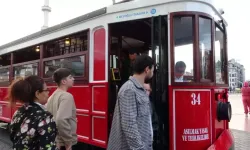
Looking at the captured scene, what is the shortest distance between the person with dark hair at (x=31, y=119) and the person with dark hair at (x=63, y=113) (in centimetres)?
78

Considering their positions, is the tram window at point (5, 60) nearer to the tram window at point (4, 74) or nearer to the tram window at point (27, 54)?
the tram window at point (4, 74)

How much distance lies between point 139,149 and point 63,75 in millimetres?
1359

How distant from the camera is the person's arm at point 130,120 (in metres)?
2.16

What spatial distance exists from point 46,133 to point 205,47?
108 inches

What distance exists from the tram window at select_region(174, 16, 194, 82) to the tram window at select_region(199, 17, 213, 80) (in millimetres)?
165

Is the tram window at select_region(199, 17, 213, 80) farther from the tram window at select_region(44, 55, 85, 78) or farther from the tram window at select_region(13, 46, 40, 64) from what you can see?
the tram window at select_region(13, 46, 40, 64)

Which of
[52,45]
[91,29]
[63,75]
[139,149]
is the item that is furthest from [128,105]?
[52,45]

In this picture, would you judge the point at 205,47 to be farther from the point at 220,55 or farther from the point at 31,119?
the point at 31,119

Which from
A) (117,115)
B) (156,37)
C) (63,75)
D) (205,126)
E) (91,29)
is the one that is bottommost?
(205,126)

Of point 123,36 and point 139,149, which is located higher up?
point 123,36

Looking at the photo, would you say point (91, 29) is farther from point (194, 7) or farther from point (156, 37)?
point (194, 7)

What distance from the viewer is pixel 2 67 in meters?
7.96

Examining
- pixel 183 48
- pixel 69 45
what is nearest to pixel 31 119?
pixel 183 48

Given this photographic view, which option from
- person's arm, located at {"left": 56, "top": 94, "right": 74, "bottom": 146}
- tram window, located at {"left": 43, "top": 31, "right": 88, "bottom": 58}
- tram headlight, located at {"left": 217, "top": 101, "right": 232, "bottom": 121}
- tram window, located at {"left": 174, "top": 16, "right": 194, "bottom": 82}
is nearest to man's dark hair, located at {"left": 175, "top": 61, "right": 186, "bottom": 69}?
tram window, located at {"left": 174, "top": 16, "right": 194, "bottom": 82}
